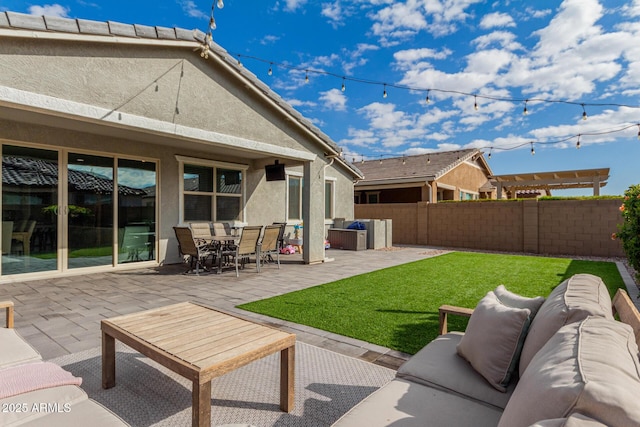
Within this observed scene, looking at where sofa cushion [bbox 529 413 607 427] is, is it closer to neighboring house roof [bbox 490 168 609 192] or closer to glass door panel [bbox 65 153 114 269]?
glass door panel [bbox 65 153 114 269]

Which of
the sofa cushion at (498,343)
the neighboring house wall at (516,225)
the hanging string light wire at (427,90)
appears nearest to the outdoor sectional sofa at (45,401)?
the sofa cushion at (498,343)

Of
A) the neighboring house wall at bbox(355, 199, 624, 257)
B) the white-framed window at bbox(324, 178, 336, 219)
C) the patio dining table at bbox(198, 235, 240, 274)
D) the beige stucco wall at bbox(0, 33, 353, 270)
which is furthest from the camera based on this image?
the white-framed window at bbox(324, 178, 336, 219)

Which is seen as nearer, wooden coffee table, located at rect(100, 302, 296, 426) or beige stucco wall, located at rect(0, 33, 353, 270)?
wooden coffee table, located at rect(100, 302, 296, 426)

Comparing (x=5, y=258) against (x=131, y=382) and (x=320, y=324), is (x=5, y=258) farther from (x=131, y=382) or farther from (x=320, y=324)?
(x=320, y=324)

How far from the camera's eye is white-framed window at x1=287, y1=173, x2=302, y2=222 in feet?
39.6

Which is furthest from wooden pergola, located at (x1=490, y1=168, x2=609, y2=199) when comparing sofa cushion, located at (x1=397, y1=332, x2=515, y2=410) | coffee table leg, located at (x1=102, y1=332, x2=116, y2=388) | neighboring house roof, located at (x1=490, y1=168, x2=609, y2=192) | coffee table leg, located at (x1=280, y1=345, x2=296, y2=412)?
coffee table leg, located at (x1=102, y1=332, x2=116, y2=388)

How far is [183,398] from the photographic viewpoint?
2.61 m

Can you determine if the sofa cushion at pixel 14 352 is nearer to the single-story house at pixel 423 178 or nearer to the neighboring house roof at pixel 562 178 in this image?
the single-story house at pixel 423 178

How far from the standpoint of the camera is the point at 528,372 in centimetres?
125

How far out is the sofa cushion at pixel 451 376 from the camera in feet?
5.84

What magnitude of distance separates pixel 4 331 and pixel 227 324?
1.76 meters

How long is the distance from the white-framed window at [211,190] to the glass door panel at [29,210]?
2.64 metres

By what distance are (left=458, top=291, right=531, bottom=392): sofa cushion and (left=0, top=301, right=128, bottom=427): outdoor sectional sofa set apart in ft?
6.14

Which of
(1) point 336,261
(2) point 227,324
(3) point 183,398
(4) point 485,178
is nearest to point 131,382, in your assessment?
(3) point 183,398
